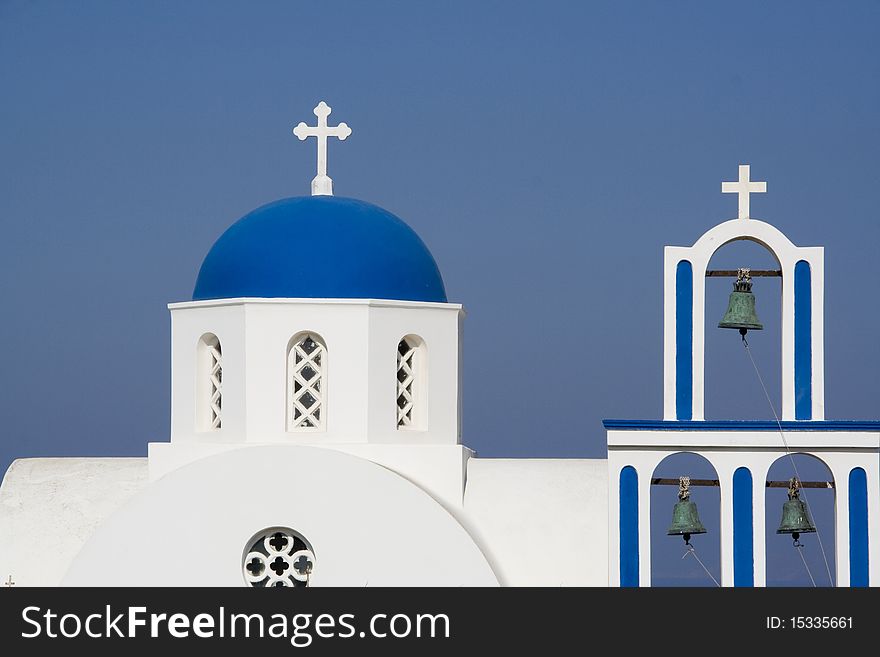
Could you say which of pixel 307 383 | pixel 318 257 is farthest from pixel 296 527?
pixel 318 257

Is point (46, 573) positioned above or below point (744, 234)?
below

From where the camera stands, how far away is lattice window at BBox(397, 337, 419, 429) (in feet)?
57.0

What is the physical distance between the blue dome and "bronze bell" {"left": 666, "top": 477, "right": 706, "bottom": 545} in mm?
3216

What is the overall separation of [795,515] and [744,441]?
83cm

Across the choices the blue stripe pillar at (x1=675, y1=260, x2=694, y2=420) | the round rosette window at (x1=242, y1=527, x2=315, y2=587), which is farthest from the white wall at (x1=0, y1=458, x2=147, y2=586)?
the blue stripe pillar at (x1=675, y1=260, x2=694, y2=420)

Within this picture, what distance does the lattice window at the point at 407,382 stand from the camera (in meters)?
17.4

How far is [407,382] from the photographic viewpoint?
1744 centimetres

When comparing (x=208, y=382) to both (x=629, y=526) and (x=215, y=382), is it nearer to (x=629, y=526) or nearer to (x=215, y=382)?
(x=215, y=382)
